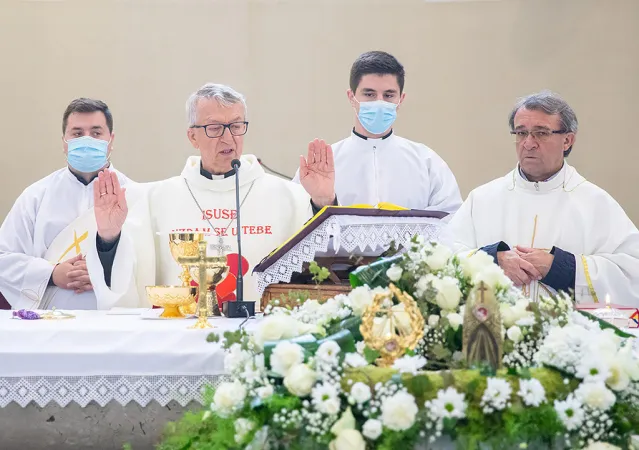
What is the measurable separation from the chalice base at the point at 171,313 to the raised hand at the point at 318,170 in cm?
110

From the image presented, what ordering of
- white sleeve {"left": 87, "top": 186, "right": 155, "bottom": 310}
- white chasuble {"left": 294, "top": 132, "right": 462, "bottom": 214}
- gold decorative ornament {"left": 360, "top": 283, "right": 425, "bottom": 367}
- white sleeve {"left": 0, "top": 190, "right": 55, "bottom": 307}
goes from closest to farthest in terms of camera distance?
gold decorative ornament {"left": 360, "top": 283, "right": 425, "bottom": 367} → white sleeve {"left": 87, "top": 186, "right": 155, "bottom": 310} → white sleeve {"left": 0, "top": 190, "right": 55, "bottom": 307} → white chasuble {"left": 294, "top": 132, "right": 462, "bottom": 214}

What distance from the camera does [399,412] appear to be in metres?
2.16

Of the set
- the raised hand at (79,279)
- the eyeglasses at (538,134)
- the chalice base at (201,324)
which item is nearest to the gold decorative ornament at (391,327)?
the chalice base at (201,324)

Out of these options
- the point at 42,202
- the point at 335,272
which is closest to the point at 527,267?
the point at 335,272

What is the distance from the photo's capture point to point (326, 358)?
7.45 ft

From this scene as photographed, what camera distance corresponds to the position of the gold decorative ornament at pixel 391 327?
2.40 meters

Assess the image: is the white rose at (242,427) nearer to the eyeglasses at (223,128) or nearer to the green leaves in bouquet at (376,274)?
the green leaves in bouquet at (376,274)

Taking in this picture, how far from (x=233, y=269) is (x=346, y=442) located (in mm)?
2826

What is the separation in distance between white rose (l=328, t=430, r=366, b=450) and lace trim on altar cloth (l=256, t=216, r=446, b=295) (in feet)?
5.59

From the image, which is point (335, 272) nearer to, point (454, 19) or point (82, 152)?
point (82, 152)

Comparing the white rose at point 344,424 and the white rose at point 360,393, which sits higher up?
the white rose at point 360,393

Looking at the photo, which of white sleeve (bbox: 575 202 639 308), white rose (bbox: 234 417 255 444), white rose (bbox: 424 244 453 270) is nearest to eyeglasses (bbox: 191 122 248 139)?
white sleeve (bbox: 575 202 639 308)

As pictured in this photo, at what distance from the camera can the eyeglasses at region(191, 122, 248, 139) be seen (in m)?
5.14

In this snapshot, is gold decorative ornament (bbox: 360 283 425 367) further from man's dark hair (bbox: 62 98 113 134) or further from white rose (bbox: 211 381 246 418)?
man's dark hair (bbox: 62 98 113 134)
